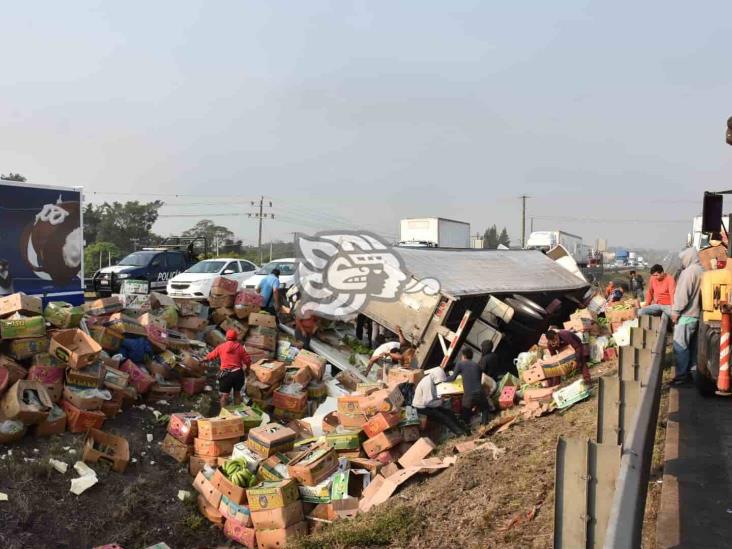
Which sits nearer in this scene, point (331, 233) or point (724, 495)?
point (724, 495)

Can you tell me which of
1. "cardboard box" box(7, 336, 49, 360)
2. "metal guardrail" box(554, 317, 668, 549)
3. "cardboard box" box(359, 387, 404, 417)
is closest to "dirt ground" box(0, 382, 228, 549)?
"cardboard box" box(7, 336, 49, 360)

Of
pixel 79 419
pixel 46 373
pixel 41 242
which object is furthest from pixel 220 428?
pixel 41 242

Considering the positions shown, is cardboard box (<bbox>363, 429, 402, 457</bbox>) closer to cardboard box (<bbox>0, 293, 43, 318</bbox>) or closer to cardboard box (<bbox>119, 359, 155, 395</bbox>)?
cardboard box (<bbox>119, 359, 155, 395</bbox>)

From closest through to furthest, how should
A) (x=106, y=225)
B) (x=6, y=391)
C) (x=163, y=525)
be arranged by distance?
(x=163, y=525), (x=6, y=391), (x=106, y=225)

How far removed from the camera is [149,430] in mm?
8117

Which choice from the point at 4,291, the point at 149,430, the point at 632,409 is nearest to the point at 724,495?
the point at 632,409

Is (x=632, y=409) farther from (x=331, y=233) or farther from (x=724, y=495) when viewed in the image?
(x=331, y=233)

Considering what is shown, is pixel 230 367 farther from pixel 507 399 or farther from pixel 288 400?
pixel 507 399

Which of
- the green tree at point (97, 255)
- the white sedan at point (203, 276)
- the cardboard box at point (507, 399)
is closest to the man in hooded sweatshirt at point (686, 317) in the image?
the cardboard box at point (507, 399)

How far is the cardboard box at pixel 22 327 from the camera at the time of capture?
25.0 ft

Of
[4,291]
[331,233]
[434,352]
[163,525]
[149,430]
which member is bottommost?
[163,525]

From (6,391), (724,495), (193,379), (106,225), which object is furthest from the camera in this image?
(106,225)

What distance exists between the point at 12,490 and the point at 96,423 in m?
1.51
